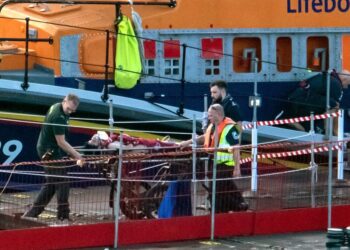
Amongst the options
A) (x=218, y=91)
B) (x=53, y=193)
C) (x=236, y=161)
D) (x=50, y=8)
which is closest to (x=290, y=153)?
(x=218, y=91)

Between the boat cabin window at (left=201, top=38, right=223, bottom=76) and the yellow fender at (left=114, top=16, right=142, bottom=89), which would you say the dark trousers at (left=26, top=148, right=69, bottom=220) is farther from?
the boat cabin window at (left=201, top=38, right=223, bottom=76)

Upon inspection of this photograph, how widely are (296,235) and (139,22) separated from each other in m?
4.67

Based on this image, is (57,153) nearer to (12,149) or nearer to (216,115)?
(216,115)

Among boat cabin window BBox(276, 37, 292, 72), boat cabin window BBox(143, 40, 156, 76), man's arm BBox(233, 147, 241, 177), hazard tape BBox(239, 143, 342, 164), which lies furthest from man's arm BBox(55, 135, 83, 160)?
boat cabin window BBox(276, 37, 292, 72)

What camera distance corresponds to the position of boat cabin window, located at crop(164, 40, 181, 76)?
52.2 feet

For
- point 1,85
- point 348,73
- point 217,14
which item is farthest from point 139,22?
point 348,73

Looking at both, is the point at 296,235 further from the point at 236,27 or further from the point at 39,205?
the point at 236,27

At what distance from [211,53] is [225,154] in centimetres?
415

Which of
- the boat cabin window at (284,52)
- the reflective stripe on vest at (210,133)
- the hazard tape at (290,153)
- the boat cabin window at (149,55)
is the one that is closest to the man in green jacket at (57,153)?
the reflective stripe on vest at (210,133)

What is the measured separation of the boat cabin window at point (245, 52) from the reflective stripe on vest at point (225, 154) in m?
3.92

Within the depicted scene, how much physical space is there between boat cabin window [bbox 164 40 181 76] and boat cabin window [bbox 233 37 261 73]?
3.08 feet

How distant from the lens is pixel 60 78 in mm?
15484

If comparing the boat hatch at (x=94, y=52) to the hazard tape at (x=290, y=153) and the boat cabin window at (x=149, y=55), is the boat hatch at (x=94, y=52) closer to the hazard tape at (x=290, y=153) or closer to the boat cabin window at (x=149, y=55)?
the boat cabin window at (x=149, y=55)

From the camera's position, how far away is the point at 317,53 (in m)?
16.8
